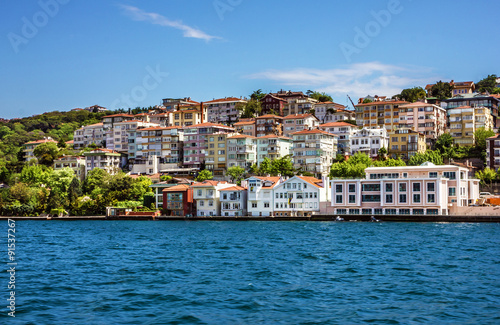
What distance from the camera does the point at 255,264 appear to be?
35625 mm

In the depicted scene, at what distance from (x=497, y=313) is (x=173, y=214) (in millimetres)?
67677

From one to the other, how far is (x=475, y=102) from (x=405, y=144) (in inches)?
914

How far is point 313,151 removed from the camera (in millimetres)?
97250

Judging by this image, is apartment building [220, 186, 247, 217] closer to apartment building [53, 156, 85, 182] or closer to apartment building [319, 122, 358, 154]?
apartment building [319, 122, 358, 154]

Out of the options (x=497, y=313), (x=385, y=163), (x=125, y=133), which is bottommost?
(x=497, y=313)

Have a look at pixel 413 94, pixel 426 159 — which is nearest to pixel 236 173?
pixel 426 159

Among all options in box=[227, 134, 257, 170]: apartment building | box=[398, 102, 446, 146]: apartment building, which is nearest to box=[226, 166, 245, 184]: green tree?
box=[227, 134, 257, 170]: apartment building

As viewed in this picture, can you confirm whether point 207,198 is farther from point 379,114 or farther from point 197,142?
point 379,114

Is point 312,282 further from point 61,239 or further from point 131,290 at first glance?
point 61,239

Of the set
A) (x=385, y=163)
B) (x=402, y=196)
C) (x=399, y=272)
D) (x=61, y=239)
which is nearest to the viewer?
(x=399, y=272)

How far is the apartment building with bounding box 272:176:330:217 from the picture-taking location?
3091 inches

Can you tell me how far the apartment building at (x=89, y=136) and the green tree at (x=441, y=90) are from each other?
236 feet

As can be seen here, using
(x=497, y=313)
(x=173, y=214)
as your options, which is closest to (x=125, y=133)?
(x=173, y=214)

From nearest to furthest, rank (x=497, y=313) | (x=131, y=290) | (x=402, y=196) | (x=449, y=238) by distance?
(x=497, y=313) → (x=131, y=290) → (x=449, y=238) → (x=402, y=196)
